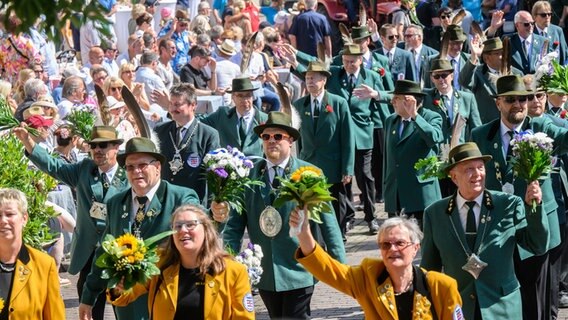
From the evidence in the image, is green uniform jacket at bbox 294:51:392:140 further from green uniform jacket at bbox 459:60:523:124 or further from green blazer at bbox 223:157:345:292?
green blazer at bbox 223:157:345:292

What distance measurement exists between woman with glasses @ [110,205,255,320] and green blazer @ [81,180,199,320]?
4.36 feet

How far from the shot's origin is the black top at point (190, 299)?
30.6 feet

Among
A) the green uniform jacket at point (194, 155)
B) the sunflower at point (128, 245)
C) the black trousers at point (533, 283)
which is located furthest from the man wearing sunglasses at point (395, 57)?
the sunflower at point (128, 245)

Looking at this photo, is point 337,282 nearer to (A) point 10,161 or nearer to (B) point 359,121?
(A) point 10,161

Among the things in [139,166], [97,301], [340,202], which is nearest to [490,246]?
[139,166]

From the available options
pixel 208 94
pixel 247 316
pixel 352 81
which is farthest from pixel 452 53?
pixel 247 316

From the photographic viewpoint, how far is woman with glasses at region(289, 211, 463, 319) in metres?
8.99

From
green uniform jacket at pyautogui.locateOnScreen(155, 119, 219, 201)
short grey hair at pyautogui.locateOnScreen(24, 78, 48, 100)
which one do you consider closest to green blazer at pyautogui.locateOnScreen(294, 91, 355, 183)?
green uniform jacket at pyautogui.locateOnScreen(155, 119, 219, 201)

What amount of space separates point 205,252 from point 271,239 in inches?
90.2

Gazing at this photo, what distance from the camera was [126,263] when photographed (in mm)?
9008

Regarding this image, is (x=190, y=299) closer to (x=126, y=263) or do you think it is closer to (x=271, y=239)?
(x=126, y=263)

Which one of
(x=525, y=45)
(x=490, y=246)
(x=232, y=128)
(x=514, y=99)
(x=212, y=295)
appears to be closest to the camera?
(x=212, y=295)

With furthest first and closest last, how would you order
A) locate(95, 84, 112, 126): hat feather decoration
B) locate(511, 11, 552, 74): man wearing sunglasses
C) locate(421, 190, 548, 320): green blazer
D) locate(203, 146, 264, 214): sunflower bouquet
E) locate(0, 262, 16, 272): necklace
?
locate(511, 11, 552, 74): man wearing sunglasses < locate(95, 84, 112, 126): hat feather decoration < locate(203, 146, 264, 214): sunflower bouquet < locate(421, 190, 548, 320): green blazer < locate(0, 262, 16, 272): necklace

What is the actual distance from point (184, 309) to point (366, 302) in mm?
1120
